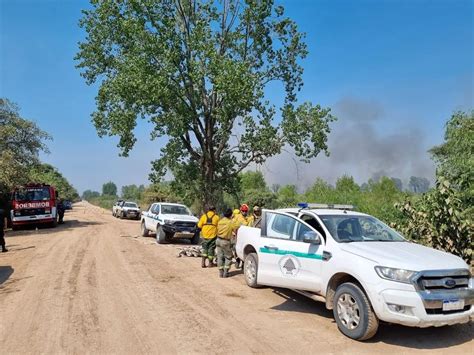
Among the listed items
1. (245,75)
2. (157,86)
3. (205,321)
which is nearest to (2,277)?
(205,321)

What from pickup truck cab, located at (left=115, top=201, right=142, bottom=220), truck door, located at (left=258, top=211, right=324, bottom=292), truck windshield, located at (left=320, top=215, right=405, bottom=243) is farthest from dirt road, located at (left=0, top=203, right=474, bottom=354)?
pickup truck cab, located at (left=115, top=201, right=142, bottom=220)

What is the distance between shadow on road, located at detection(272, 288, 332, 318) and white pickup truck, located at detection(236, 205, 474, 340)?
1.59ft

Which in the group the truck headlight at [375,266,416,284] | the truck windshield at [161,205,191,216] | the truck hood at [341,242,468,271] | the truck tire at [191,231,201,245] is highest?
the truck windshield at [161,205,191,216]

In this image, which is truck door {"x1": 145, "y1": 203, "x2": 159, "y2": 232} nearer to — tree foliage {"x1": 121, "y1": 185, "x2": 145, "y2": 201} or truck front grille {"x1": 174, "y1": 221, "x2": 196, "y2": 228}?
truck front grille {"x1": 174, "y1": 221, "x2": 196, "y2": 228}

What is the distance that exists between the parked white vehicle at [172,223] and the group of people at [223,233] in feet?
15.4

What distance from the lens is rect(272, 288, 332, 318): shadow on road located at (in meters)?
7.39

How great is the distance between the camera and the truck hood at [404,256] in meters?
5.63

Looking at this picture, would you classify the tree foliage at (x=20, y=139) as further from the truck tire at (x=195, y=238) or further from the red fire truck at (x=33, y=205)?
the truck tire at (x=195, y=238)

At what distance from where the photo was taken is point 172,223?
17078mm

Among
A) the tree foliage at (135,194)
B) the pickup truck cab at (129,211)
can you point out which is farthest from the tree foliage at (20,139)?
the tree foliage at (135,194)

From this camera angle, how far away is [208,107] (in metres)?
23.5

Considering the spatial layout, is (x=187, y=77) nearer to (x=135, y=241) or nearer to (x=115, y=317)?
(x=135, y=241)

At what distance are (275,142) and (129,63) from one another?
859cm

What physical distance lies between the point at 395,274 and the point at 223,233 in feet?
18.3
